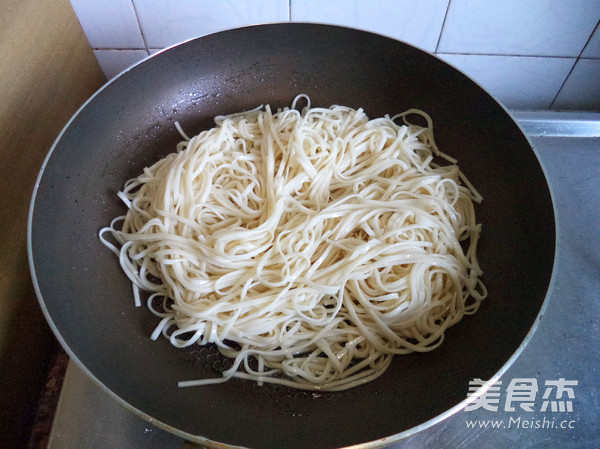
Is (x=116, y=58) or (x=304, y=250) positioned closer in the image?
(x=304, y=250)

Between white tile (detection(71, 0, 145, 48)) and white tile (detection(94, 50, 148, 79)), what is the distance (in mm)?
30

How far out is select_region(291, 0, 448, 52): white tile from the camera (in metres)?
1.64

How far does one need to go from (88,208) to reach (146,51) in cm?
85

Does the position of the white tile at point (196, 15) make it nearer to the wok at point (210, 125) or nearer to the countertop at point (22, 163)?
the wok at point (210, 125)

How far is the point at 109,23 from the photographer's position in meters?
1.71

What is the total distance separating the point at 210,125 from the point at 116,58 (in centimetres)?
61

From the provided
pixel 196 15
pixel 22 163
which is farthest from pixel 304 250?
pixel 196 15

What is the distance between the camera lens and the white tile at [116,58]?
71.7 inches

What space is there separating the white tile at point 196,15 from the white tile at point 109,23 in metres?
0.04

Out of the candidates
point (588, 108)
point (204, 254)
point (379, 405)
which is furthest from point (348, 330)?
point (588, 108)

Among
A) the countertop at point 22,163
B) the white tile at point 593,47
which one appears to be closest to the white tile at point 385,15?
the white tile at point 593,47

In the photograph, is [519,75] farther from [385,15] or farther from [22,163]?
[22,163]

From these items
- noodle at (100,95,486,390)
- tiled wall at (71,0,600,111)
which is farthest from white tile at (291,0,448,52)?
noodle at (100,95,486,390)

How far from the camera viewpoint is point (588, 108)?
1980 millimetres
